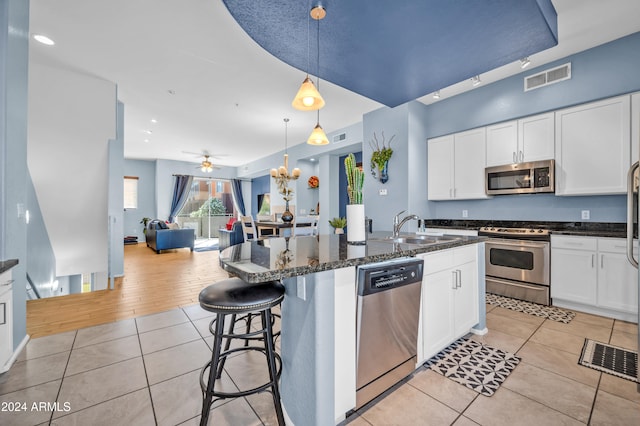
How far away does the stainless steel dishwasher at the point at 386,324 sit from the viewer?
1369 mm

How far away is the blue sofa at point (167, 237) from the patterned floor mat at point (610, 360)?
7654 mm

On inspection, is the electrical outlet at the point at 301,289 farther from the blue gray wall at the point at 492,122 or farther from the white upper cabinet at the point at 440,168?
the white upper cabinet at the point at 440,168

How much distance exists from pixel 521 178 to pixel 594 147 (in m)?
0.73

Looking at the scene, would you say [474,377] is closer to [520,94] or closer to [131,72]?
[520,94]

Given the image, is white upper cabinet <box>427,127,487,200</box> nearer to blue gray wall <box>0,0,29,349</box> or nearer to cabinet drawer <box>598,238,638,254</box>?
cabinet drawer <box>598,238,638,254</box>

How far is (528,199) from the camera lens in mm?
3621

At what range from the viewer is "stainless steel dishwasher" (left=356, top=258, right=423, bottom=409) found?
1.37m

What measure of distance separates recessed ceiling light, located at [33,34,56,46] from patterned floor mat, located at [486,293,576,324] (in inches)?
231

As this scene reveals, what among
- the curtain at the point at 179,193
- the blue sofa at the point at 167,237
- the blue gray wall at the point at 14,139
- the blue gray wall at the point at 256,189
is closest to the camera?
the blue gray wall at the point at 14,139

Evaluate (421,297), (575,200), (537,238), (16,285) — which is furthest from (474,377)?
(16,285)

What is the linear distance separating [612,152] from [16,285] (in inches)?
227

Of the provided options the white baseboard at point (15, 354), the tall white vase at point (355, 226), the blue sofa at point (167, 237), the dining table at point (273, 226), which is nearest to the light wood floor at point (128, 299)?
the white baseboard at point (15, 354)

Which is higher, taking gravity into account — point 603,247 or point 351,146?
point 351,146

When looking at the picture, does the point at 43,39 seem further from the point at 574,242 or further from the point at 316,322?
the point at 574,242
